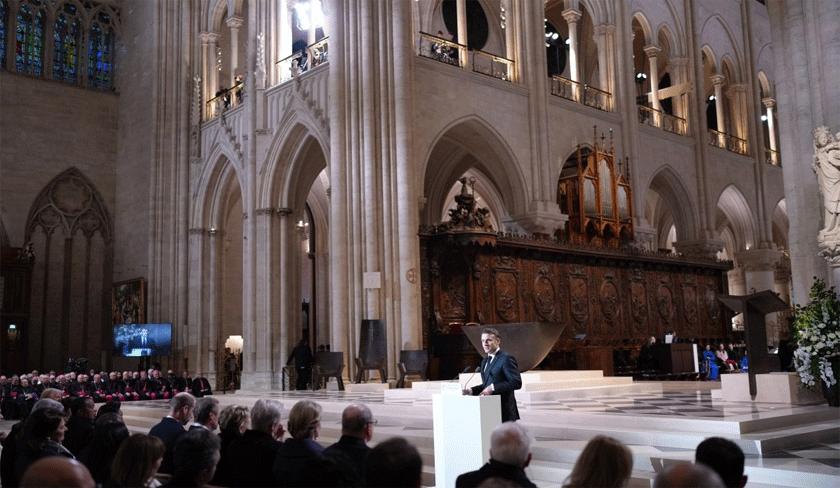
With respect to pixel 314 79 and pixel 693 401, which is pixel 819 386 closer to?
pixel 693 401

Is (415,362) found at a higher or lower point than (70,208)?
lower

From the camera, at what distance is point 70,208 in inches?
901

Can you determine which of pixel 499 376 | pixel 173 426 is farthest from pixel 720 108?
pixel 173 426

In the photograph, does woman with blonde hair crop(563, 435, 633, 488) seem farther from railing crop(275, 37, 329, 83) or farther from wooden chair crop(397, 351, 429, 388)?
railing crop(275, 37, 329, 83)

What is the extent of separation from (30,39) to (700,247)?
19.8 meters

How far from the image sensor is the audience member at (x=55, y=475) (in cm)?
207

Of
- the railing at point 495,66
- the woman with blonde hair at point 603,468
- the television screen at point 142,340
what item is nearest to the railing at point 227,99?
the television screen at point 142,340

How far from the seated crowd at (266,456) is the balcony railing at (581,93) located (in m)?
16.5

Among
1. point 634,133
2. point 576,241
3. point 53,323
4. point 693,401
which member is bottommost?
point 693,401

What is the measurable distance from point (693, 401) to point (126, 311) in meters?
16.5

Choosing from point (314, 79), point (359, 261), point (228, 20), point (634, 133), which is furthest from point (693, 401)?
point (228, 20)

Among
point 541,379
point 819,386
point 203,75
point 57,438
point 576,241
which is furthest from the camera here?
point 203,75

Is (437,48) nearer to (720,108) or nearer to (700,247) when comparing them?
(700,247)

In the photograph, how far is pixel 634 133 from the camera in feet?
70.6
